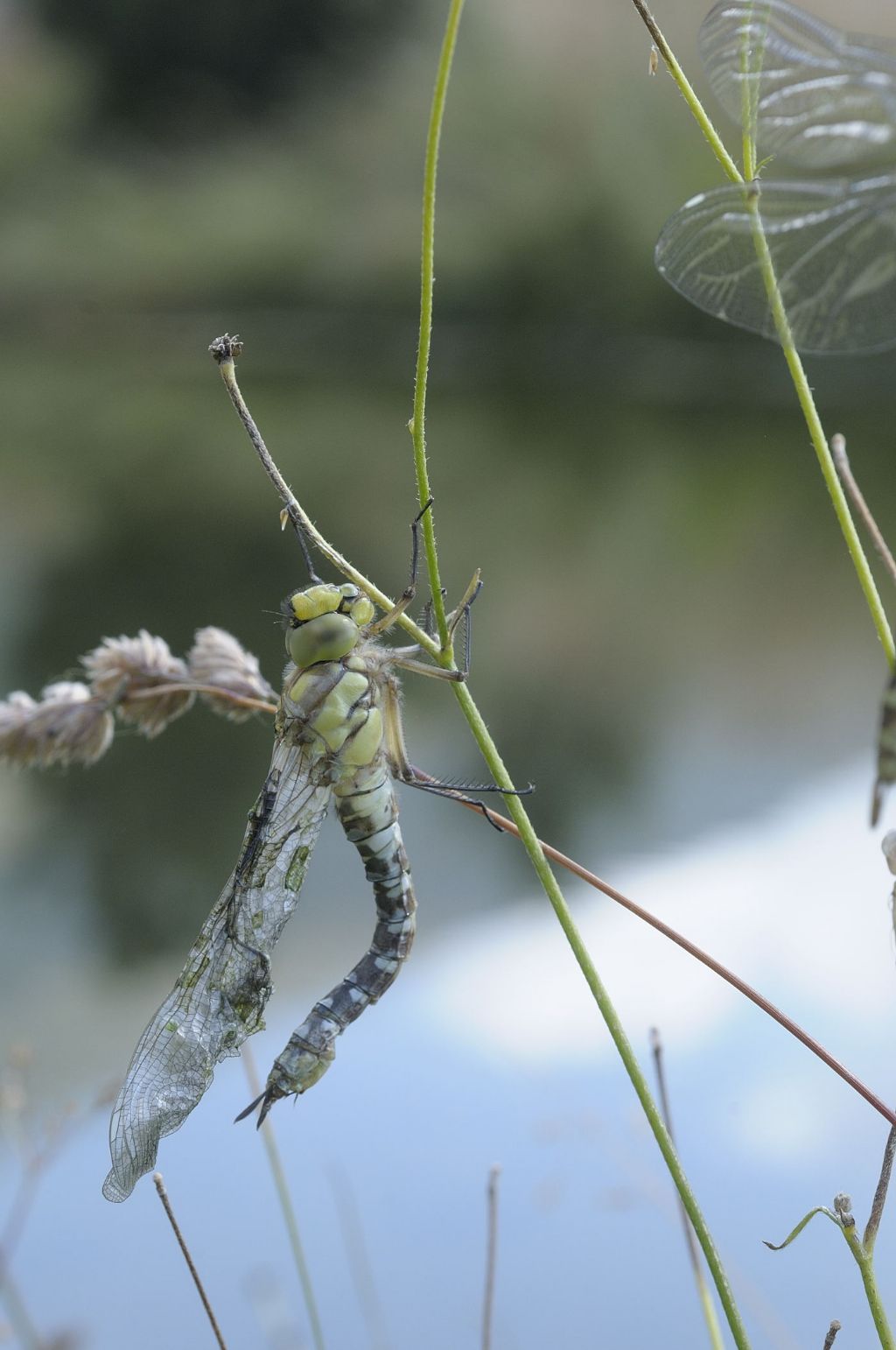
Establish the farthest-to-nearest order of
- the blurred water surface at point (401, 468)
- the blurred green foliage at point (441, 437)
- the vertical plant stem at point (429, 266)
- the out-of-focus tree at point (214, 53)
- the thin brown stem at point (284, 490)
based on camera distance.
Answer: the out-of-focus tree at point (214, 53) < the blurred green foliage at point (441, 437) < the blurred water surface at point (401, 468) < the thin brown stem at point (284, 490) < the vertical plant stem at point (429, 266)

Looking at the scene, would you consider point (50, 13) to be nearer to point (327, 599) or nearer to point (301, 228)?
point (301, 228)

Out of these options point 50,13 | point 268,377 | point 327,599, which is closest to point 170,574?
point 327,599

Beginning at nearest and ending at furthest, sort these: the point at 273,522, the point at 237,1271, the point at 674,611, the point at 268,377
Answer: the point at 237,1271, the point at 674,611, the point at 273,522, the point at 268,377

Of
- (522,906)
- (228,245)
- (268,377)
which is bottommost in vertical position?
(522,906)

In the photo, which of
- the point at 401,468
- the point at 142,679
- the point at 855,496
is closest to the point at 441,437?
the point at 401,468

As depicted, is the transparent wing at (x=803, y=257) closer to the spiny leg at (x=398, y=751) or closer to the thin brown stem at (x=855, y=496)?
the thin brown stem at (x=855, y=496)

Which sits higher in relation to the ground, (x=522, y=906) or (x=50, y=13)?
(x=50, y=13)

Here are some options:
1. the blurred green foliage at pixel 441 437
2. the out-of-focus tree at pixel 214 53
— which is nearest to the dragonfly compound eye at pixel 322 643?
the blurred green foliage at pixel 441 437
